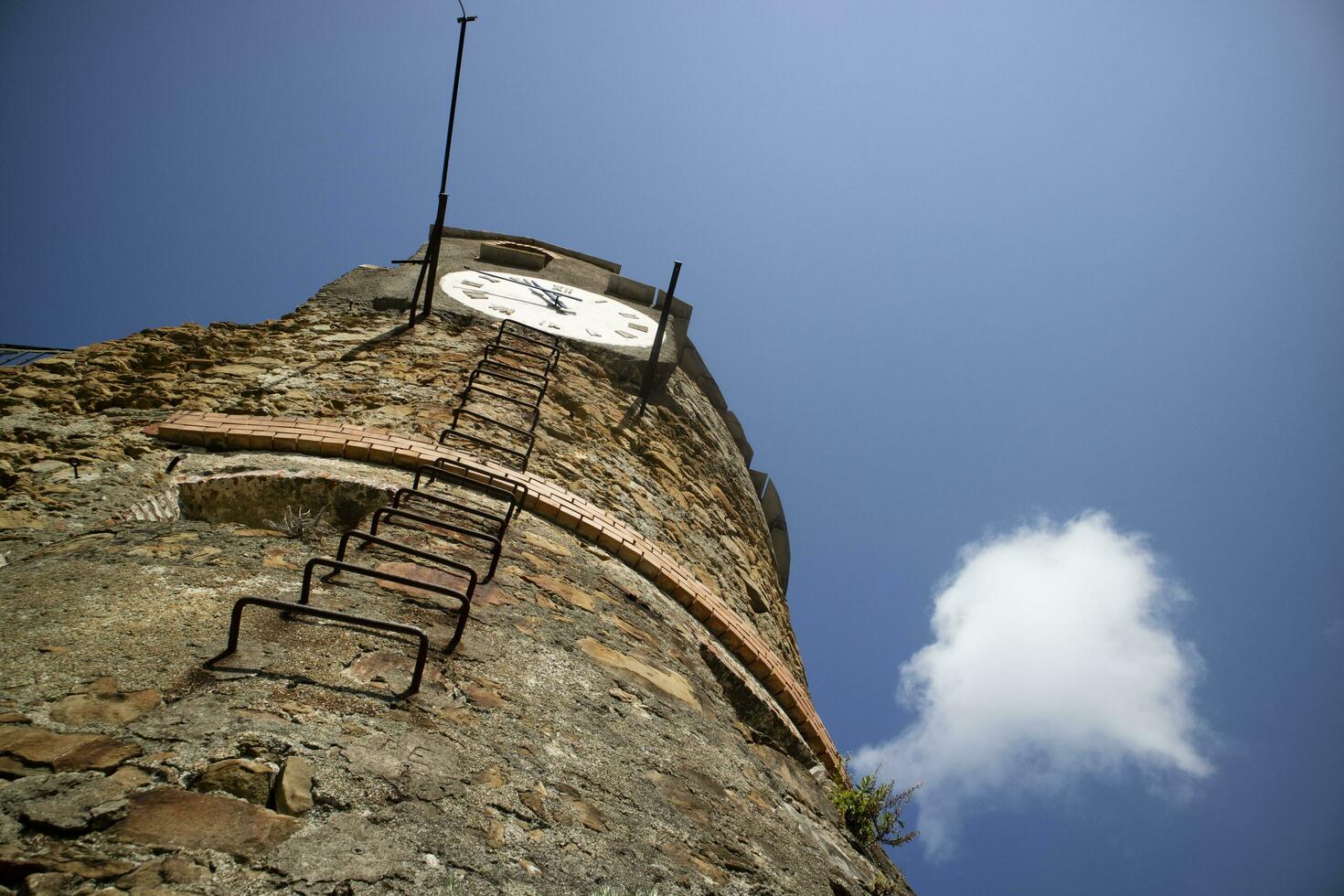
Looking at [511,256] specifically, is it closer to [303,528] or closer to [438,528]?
[438,528]

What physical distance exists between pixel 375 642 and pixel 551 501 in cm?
163

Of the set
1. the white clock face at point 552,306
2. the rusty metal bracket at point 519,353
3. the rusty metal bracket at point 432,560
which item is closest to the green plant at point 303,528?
the rusty metal bracket at point 432,560

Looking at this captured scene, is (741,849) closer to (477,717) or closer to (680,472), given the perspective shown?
(477,717)

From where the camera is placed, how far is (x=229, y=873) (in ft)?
4.49

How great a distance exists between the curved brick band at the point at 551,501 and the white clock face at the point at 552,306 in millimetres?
2145

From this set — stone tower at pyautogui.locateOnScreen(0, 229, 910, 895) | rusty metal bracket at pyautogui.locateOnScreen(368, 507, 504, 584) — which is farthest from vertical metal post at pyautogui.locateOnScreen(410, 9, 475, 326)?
rusty metal bracket at pyautogui.locateOnScreen(368, 507, 504, 584)

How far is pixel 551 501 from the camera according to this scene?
12.3ft

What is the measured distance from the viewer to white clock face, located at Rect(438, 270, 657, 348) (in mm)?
5883

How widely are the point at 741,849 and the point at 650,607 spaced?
1.37m

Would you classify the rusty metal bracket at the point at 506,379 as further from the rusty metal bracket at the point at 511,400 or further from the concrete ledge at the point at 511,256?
the concrete ledge at the point at 511,256

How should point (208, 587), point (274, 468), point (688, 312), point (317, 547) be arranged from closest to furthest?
point (208, 587)
point (317, 547)
point (274, 468)
point (688, 312)

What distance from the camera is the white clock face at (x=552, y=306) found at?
5883 millimetres

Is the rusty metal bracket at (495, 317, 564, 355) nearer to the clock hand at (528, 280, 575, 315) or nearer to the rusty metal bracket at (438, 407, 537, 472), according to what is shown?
the clock hand at (528, 280, 575, 315)

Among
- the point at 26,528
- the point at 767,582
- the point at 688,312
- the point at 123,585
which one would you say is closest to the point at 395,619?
the point at 123,585
